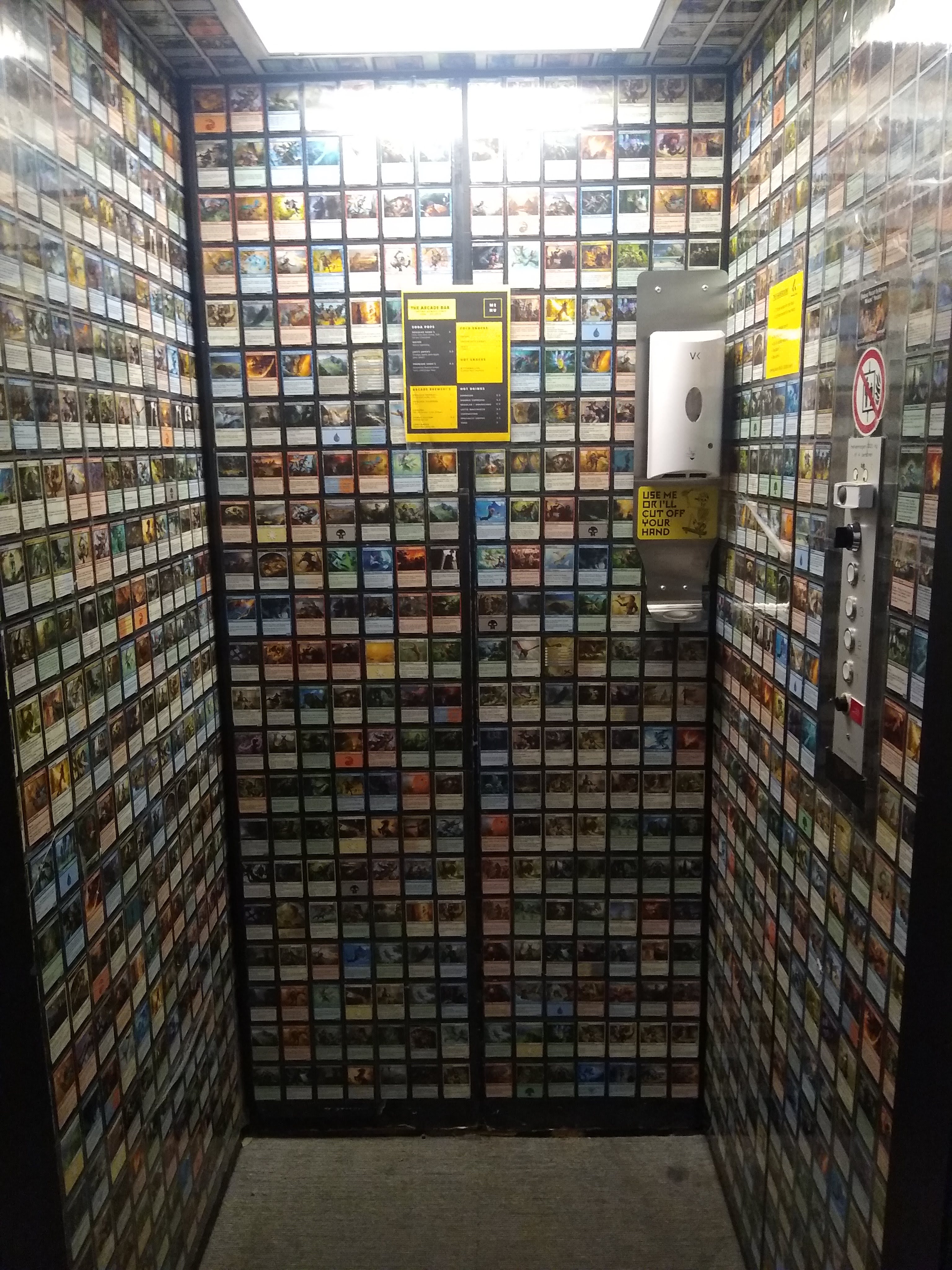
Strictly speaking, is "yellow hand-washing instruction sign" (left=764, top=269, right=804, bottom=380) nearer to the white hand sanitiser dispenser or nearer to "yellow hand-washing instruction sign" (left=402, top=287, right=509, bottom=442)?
the white hand sanitiser dispenser

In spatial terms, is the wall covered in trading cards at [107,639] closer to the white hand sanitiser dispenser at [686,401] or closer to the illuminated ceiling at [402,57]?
the illuminated ceiling at [402,57]

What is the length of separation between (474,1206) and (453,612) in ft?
4.41

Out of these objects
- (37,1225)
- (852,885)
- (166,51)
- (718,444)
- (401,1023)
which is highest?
(166,51)

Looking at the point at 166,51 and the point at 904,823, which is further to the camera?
the point at 166,51

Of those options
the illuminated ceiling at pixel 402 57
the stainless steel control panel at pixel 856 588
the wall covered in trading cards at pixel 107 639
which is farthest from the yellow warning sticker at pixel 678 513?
the wall covered in trading cards at pixel 107 639

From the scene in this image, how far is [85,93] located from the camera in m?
1.44

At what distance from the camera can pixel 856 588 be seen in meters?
1.29

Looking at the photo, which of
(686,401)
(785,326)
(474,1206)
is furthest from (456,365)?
(474,1206)

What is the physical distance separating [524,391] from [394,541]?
0.44 meters

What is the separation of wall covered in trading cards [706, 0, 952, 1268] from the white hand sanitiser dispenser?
6 cm

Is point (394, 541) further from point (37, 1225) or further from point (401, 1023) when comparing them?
point (37, 1225)

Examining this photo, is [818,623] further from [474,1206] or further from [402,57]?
[474,1206]

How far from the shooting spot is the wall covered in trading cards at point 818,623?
1.13 metres

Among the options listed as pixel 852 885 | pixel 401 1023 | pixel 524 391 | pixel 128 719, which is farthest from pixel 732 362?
pixel 401 1023
